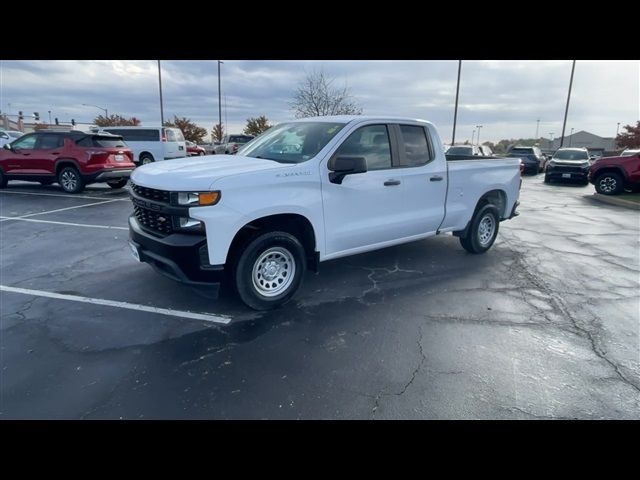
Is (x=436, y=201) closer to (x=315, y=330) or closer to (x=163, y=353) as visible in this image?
(x=315, y=330)

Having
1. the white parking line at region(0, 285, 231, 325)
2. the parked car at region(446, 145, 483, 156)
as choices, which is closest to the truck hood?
the white parking line at region(0, 285, 231, 325)

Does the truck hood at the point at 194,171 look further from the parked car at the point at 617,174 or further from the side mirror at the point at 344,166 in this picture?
the parked car at the point at 617,174

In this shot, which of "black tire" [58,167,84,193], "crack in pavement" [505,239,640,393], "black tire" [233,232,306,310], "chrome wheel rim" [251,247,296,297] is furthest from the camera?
"black tire" [58,167,84,193]

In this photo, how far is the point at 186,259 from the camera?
11.2 ft

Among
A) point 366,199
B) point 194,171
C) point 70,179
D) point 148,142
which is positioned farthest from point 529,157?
point 194,171

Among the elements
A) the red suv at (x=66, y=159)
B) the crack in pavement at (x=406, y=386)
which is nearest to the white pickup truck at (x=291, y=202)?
the crack in pavement at (x=406, y=386)

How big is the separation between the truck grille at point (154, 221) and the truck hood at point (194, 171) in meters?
0.28

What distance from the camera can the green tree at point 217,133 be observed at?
153 ft

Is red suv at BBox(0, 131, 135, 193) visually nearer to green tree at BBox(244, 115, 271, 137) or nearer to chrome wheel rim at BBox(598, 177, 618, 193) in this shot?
chrome wheel rim at BBox(598, 177, 618, 193)

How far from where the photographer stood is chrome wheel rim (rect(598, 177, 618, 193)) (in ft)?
45.3

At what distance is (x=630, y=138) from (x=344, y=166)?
5510 centimetres

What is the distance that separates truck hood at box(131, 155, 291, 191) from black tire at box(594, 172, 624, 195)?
48.5 feet
